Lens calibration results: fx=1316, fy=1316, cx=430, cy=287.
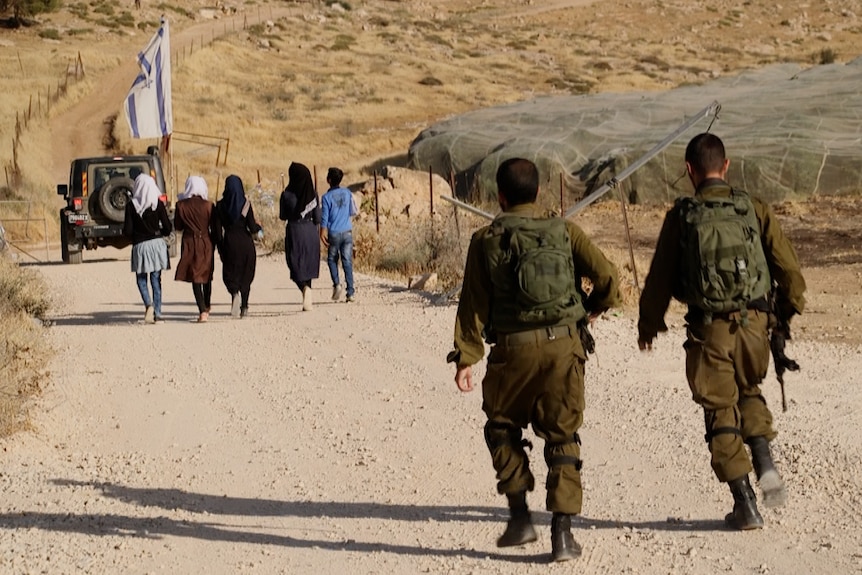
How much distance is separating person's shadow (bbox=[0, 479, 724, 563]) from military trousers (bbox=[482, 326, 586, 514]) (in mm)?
467

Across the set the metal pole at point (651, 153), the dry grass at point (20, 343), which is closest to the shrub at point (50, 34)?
the dry grass at point (20, 343)

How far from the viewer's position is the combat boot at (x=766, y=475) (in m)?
5.70

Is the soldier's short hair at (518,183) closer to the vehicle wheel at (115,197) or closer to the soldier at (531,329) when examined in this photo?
the soldier at (531,329)

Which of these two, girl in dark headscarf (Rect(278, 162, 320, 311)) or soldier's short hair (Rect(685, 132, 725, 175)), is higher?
soldier's short hair (Rect(685, 132, 725, 175))

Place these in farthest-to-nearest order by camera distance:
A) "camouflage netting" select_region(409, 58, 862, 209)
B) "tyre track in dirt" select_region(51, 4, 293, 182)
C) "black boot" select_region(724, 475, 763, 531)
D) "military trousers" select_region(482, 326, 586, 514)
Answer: "tyre track in dirt" select_region(51, 4, 293, 182) → "camouflage netting" select_region(409, 58, 862, 209) → "black boot" select_region(724, 475, 763, 531) → "military trousers" select_region(482, 326, 586, 514)

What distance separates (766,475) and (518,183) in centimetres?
168

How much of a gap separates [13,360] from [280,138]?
34.6 metres

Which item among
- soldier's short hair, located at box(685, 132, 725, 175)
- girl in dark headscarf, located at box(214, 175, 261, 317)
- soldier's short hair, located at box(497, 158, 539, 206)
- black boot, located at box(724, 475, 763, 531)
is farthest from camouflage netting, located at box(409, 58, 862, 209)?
soldier's short hair, located at box(497, 158, 539, 206)

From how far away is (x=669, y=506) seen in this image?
647cm

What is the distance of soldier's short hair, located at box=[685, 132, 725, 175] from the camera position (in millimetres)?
5770

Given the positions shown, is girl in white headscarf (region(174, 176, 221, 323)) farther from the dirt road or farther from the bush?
the bush

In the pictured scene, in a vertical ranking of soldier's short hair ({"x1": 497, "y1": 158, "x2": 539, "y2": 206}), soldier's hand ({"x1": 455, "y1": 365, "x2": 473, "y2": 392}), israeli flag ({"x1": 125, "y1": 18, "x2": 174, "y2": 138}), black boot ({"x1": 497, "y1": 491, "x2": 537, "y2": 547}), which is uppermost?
israeli flag ({"x1": 125, "y1": 18, "x2": 174, "y2": 138})

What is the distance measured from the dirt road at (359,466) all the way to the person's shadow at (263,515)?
17mm

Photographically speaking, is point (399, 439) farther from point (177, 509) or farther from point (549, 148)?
point (549, 148)
